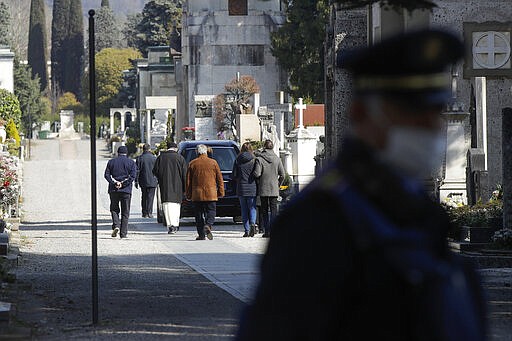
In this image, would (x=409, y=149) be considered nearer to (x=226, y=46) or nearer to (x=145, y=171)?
(x=145, y=171)

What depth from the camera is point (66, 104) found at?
143500mm

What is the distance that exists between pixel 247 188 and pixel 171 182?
1381 millimetres

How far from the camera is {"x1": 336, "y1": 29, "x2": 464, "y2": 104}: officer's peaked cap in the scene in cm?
306

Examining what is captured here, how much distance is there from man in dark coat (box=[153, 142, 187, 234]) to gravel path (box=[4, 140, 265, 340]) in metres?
0.38

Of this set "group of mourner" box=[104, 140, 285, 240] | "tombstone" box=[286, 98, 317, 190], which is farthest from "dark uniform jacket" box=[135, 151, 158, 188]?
"tombstone" box=[286, 98, 317, 190]

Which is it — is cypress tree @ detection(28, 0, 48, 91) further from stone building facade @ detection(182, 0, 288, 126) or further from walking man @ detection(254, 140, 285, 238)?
walking man @ detection(254, 140, 285, 238)

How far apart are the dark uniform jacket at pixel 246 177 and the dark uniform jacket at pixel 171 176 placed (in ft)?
3.52

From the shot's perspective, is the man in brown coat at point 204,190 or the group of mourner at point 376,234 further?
the man in brown coat at point 204,190

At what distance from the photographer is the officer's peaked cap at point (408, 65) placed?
10.0 ft

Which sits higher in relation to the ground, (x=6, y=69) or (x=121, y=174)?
(x=6, y=69)

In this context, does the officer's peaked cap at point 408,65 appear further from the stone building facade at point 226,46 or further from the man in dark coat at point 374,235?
the stone building facade at point 226,46

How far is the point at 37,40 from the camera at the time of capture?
14500 centimetres

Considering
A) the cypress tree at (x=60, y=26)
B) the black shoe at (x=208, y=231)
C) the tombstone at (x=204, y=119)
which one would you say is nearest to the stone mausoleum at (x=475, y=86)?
the black shoe at (x=208, y=231)

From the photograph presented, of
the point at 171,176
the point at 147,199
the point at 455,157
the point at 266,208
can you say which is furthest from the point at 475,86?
the point at 147,199
